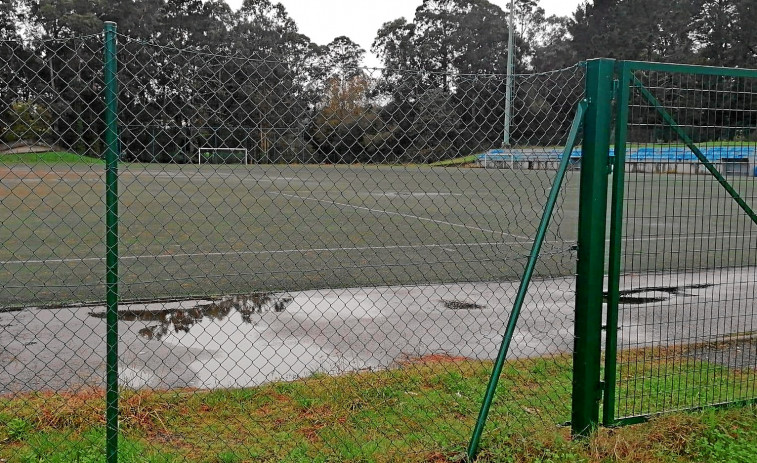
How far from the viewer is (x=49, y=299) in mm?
7941

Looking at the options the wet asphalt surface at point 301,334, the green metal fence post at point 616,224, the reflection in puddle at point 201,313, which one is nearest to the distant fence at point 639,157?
the green metal fence post at point 616,224

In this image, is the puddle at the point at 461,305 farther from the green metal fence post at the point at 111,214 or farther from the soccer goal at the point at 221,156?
the green metal fence post at the point at 111,214

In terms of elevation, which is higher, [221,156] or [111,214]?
[221,156]

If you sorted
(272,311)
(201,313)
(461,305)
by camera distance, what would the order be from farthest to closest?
(461,305) → (272,311) → (201,313)

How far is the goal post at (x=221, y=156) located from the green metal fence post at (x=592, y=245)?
1893 mm

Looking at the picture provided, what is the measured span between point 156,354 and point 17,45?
3.02m

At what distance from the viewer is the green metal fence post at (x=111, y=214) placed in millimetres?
3240

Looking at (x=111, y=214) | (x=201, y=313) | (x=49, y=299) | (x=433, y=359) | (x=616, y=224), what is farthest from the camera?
(x=49, y=299)

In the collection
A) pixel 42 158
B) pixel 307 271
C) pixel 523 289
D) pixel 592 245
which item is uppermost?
pixel 42 158

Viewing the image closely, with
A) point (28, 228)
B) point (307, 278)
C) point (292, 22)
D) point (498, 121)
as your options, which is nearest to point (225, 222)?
point (28, 228)

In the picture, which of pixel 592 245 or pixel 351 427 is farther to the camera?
pixel 351 427

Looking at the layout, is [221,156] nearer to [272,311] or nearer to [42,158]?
[42,158]

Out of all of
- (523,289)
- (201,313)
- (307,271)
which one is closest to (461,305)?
(201,313)

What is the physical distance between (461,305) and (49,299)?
452cm
